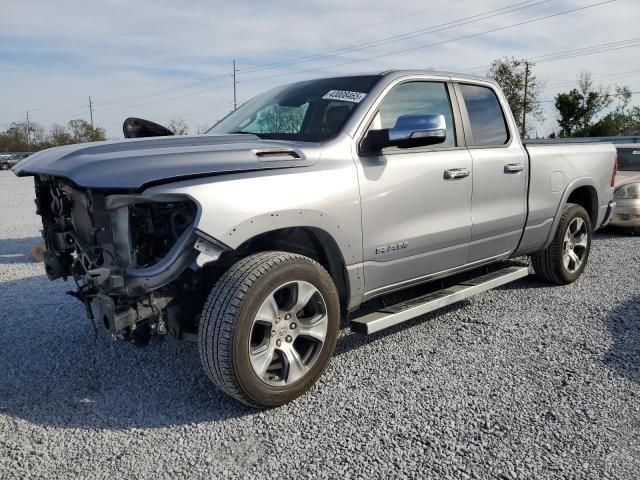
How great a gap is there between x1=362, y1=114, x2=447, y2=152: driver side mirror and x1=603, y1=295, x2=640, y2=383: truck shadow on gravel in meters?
1.82

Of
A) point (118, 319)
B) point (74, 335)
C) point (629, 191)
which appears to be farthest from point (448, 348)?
point (629, 191)

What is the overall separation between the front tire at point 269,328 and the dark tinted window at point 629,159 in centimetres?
842

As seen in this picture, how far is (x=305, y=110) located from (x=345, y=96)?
1.01 feet

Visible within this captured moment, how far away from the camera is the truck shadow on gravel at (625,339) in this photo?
3.47 meters

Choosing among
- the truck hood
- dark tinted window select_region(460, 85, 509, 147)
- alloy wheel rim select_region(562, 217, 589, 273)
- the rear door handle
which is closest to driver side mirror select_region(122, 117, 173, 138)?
the truck hood

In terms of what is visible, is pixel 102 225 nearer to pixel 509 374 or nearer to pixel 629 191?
pixel 509 374

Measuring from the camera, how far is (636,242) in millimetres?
7836

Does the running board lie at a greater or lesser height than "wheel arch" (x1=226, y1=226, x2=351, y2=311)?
lesser

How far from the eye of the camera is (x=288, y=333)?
10.2 ft

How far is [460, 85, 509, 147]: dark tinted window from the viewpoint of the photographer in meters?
4.32

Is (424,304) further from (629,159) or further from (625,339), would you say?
(629,159)

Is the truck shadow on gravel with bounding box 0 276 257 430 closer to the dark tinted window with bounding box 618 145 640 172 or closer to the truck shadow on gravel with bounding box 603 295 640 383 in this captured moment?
the truck shadow on gravel with bounding box 603 295 640 383

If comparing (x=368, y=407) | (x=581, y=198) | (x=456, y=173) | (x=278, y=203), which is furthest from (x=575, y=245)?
(x=278, y=203)

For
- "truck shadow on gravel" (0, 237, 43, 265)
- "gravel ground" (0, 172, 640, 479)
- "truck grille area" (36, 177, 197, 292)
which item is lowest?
"gravel ground" (0, 172, 640, 479)
